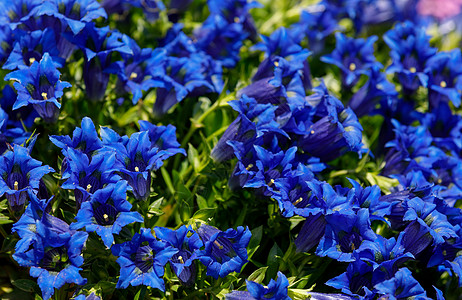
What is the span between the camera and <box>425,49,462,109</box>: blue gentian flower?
3322 mm

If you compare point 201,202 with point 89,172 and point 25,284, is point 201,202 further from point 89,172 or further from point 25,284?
point 25,284

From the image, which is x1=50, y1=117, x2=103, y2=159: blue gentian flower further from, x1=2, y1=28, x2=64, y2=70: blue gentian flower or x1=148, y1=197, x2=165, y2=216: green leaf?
x1=2, y1=28, x2=64, y2=70: blue gentian flower

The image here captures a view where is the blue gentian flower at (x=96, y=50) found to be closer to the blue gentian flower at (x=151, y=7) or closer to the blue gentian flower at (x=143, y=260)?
the blue gentian flower at (x=151, y=7)

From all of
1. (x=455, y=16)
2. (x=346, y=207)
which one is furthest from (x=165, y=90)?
(x=455, y=16)

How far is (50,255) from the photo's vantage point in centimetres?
215

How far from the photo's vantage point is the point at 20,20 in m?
2.66

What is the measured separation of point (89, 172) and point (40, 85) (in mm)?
610

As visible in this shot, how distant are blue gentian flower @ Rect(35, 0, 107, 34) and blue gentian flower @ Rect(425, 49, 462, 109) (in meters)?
2.15

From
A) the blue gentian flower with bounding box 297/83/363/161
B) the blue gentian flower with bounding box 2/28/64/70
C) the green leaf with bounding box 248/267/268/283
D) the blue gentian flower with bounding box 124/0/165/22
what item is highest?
the blue gentian flower with bounding box 2/28/64/70

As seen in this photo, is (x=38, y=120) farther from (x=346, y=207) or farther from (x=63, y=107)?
(x=346, y=207)

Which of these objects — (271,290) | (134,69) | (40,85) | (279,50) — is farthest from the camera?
(279,50)

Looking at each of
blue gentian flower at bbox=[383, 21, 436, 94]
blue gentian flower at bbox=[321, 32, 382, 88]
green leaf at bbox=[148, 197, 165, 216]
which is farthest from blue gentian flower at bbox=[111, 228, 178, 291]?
blue gentian flower at bbox=[383, 21, 436, 94]

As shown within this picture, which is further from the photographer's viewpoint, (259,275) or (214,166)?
(214,166)

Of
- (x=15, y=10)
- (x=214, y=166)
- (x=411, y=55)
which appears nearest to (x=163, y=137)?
(x=214, y=166)
